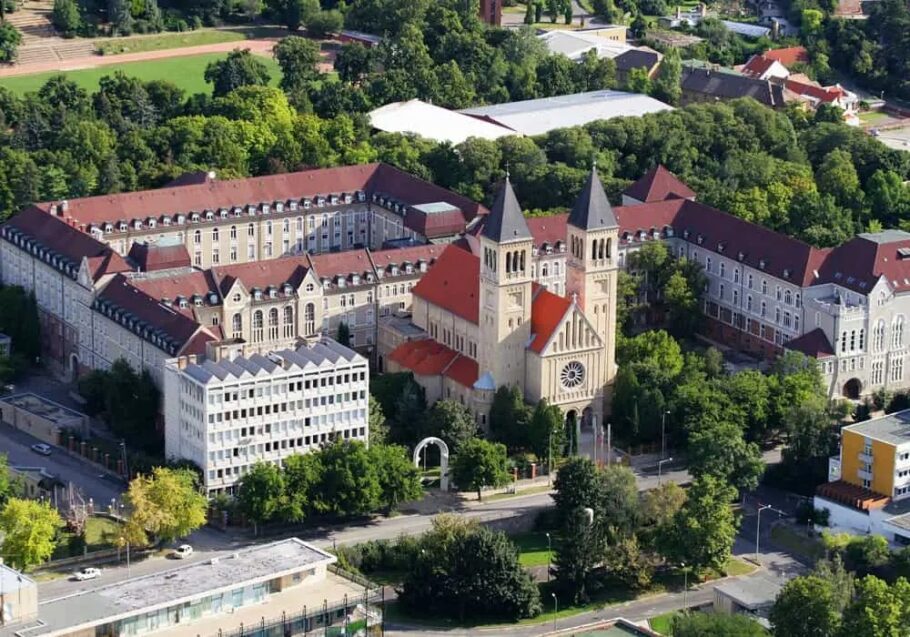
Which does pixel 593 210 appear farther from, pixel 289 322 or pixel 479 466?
pixel 289 322

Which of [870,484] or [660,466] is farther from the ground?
[870,484]

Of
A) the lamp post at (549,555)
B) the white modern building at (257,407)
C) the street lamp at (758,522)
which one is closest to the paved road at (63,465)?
the white modern building at (257,407)

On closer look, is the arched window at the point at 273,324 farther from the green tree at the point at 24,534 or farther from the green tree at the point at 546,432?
the green tree at the point at 24,534

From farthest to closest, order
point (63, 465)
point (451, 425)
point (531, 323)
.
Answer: point (531, 323) < point (63, 465) < point (451, 425)

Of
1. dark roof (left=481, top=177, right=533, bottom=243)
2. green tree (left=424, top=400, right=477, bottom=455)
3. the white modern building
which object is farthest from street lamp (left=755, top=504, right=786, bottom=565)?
the white modern building

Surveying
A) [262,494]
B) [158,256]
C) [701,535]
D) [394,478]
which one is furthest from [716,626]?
[158,256]
